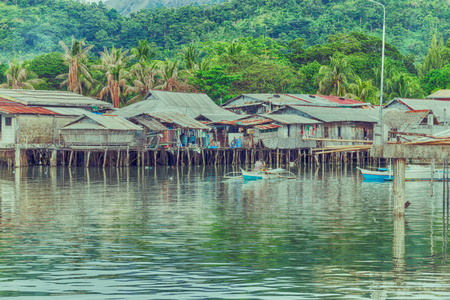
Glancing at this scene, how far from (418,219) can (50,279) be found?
12997 mm

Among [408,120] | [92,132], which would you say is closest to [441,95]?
[408,120]

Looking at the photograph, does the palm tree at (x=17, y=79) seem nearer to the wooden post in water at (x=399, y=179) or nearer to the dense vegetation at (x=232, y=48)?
the dense vegetation at (x=232, y=48)

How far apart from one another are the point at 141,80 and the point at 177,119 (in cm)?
1536

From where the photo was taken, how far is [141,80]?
70250 millimetres

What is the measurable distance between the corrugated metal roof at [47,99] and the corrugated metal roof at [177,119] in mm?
6405

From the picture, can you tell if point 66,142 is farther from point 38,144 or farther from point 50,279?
A: point 50,279

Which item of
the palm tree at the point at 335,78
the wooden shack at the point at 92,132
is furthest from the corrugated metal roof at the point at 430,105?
the wooden shack at the point at 92,132

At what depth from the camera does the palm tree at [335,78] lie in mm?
74750

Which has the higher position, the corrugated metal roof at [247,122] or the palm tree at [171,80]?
the palm tree at [171,80]

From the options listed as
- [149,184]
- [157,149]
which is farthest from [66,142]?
[149,184]

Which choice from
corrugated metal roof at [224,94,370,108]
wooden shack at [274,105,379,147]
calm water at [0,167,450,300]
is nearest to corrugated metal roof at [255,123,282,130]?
wooden shack at [274,105,379,147]

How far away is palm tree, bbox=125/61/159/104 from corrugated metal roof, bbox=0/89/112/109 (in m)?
7.83

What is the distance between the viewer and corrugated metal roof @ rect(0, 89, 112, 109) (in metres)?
55.2

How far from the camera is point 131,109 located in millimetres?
60531
